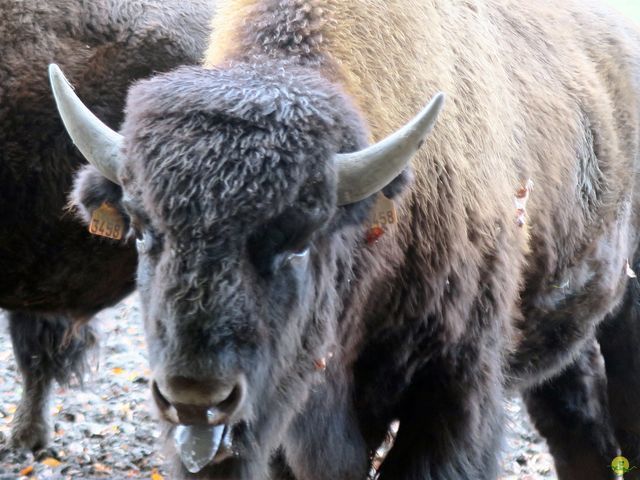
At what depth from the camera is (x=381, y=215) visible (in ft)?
11.1

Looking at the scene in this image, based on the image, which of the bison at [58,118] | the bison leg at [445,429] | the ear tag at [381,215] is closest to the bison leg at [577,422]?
the bison leg at [445,429]

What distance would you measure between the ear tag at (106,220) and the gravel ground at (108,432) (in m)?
2.07

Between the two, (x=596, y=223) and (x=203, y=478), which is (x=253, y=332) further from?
(x=596, y=223)

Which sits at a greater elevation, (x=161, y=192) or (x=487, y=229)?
(x=161, y=192)

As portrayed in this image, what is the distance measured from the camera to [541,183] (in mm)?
4539

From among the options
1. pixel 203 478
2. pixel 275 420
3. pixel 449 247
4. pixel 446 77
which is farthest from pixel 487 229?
pixel 203 478

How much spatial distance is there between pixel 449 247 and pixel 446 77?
2.32 feet

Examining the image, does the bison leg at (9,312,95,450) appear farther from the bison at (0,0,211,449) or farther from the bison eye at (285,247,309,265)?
the bison eye at (285,247,309,265)

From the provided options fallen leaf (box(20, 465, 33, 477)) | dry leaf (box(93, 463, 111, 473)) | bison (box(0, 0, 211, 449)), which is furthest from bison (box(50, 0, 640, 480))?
fallen leaf (box(20, 465, 33, 477))

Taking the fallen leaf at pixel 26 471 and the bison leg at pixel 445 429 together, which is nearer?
the bison leg at pixel 445 429

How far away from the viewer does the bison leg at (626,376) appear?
229 inches

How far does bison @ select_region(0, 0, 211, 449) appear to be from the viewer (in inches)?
201

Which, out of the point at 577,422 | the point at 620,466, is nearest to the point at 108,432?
the point at 577,422

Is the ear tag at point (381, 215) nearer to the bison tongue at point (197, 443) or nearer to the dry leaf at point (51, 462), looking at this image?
the bison tongue at point (197, 443)
